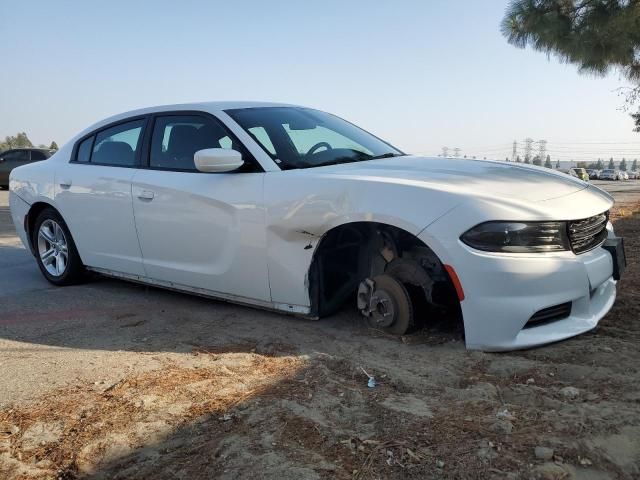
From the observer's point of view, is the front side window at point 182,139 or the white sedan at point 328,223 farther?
the front side window at point 182,139

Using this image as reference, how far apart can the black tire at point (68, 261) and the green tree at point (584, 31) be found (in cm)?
920

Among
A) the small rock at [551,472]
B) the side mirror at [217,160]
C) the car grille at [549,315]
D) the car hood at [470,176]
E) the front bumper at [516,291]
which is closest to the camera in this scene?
the small rock at [551,472]

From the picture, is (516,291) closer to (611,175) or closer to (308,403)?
(308,403)

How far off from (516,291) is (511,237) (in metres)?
0.27

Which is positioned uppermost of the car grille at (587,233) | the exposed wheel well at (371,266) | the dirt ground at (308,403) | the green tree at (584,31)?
the green tree at (584,31)

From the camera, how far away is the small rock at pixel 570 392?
2.46m

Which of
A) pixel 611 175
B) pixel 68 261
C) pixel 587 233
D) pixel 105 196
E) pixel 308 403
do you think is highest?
pixel 105 196

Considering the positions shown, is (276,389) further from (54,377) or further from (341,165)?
(341,165)

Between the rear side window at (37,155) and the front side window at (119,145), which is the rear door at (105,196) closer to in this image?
the front side window at (119,145)

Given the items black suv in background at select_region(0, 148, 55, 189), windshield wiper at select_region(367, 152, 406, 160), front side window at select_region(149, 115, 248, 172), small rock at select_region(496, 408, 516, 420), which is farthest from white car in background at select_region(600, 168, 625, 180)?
small rock at select_region(496, 408, 516, 420)

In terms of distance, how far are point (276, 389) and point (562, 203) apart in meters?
1.79

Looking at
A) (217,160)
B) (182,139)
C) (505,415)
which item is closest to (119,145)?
(182,139)

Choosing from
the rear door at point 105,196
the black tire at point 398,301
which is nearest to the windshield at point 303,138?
the black tire at point 398,301

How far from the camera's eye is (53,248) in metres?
5.30
